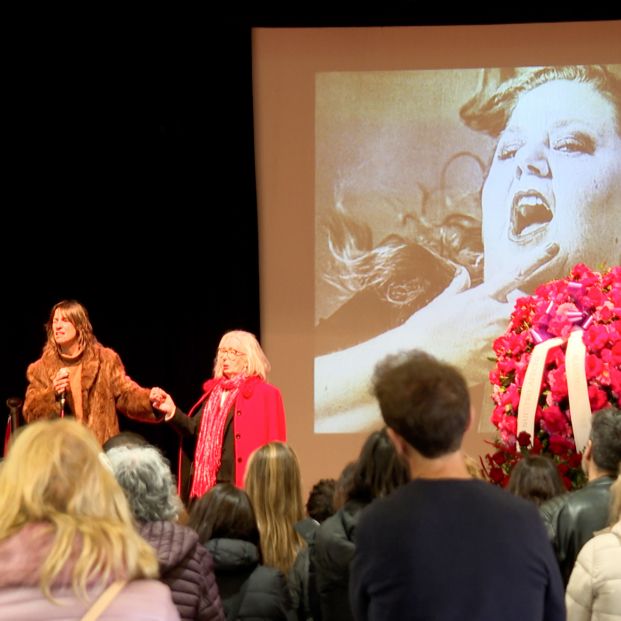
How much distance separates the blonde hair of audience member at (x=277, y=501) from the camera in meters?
3.16

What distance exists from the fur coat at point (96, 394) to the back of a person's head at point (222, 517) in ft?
7.07

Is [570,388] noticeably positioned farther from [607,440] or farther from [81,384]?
[81,384]

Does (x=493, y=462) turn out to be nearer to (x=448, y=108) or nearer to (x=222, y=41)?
(x=448, y=108)

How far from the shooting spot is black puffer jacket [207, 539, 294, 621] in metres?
2.99

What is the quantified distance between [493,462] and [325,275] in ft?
10.1

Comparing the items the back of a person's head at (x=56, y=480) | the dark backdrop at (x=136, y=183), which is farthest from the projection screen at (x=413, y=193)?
the back of a person's head at (x=56, y=480)

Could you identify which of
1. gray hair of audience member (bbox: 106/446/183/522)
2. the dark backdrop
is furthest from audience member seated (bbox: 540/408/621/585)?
the dark backdrop

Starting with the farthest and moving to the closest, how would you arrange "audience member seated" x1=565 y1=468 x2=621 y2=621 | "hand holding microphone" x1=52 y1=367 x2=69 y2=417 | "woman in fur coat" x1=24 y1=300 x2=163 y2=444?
"woman in fur coat" x1=24 y1=300 x2=163 y2=444, "hand holding microphone" x1=52 y1=367 x2=69 y2=417, "audience member seated" x1=565 y1=468 x2=621 y2=621

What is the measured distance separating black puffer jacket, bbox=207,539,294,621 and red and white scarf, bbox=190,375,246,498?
6.97 feet

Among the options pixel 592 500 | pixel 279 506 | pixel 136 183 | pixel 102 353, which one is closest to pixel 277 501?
pixel 279 506

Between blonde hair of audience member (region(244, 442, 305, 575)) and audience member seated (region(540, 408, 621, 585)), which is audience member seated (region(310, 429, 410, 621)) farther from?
audience member seated (region(540, 408, 621, 585))

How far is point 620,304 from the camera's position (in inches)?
136

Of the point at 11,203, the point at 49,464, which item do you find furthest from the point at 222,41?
the point at 49,464

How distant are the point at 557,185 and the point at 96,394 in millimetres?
2804
